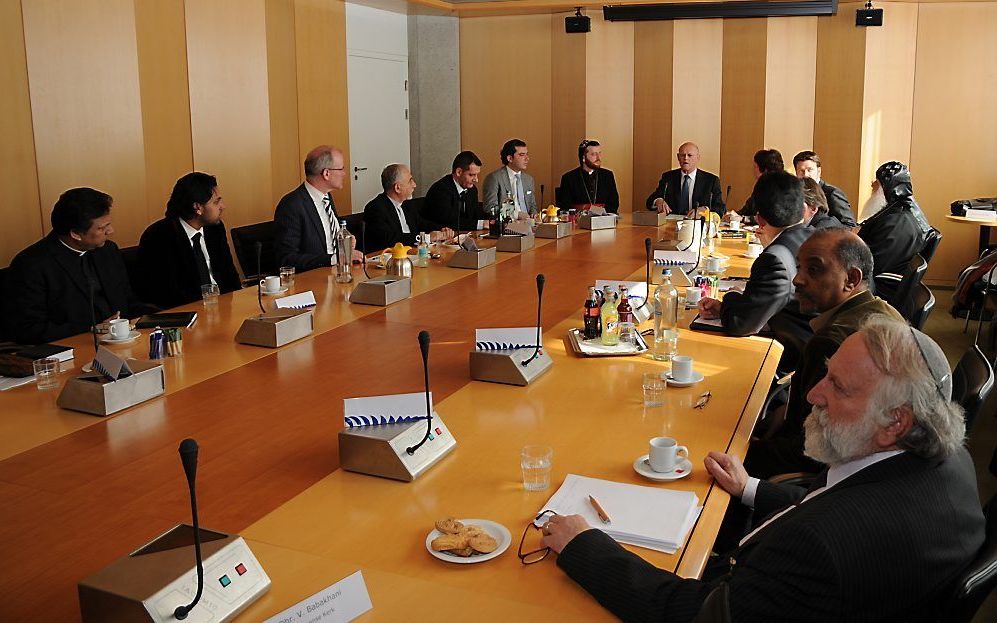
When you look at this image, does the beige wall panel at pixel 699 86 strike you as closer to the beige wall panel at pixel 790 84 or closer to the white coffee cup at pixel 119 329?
the beige wall panel at pixel 790 84

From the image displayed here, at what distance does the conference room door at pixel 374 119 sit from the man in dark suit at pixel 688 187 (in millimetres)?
2800

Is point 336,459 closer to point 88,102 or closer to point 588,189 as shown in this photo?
point 88,102

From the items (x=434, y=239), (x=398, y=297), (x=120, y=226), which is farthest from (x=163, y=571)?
(x=120, y=226)

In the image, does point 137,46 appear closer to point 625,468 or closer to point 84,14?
point 84,14

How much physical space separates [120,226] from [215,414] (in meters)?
3.87

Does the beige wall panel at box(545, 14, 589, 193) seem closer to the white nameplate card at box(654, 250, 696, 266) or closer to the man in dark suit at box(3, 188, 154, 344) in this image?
the white nameplate card at box(654, 250, 696, 266)

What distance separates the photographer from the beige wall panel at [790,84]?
29.0 feet

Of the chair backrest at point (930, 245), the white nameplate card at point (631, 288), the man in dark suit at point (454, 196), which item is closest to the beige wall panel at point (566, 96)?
the man in dark suit at point (454, 196)

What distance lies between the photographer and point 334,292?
4.44 meters

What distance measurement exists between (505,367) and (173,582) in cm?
156

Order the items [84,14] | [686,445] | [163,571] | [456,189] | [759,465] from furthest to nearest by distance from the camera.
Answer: [456,189] → [84,14] → [759,465] → [686,445] → [163,571]

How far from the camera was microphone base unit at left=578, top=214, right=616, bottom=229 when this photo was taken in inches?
266

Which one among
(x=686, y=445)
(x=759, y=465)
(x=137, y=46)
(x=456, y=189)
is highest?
(x=137, y=46)

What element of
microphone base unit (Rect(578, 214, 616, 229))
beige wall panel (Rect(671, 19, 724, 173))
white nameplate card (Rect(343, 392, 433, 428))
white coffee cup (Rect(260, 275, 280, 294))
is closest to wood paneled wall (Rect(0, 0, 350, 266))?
white coffee cup (Rect(260, 275, 280, 294))
